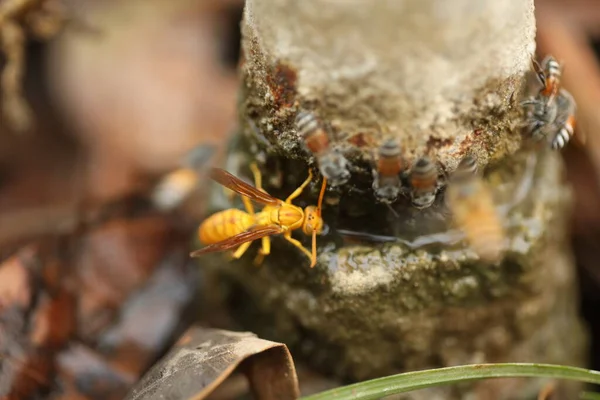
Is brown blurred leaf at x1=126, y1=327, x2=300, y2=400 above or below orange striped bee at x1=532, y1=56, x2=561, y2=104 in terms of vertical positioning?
below

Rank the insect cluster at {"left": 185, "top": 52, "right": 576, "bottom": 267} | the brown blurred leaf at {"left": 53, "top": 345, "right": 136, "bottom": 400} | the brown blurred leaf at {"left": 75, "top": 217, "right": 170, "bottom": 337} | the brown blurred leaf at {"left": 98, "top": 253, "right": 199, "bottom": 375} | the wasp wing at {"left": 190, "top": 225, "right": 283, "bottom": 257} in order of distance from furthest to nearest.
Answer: the brown blurred leaf at {"left": 75, "top": 217, "right": 170, "bottom": 337} → the brown blurred leaf at {"left": 98, "top": 253, "right": 199, "bottom": 375} → the brown blurred leaf at {"left": 53, "top": 345, "right": 136, "bottom": 400} → the wasp wing at {"left": 190, "top": 225, "right": 283, "bottom": 257} → the insect cluster at {"left": 185, "top": 52, "right": 576, "bottom": 267}

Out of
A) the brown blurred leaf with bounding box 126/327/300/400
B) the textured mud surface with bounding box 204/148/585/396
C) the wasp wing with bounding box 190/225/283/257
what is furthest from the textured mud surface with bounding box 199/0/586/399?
the brown blurred leaf with bounding box 126/327/300/400

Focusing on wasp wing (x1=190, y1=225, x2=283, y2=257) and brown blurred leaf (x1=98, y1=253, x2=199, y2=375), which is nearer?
wasp wing (x1=190, y1=225, x2=283, y2=257)

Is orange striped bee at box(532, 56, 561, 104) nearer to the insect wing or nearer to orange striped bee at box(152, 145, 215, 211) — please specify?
the insect wing

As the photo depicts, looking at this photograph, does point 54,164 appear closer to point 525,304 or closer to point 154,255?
point 154,255

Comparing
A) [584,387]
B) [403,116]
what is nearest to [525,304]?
[584,387]
